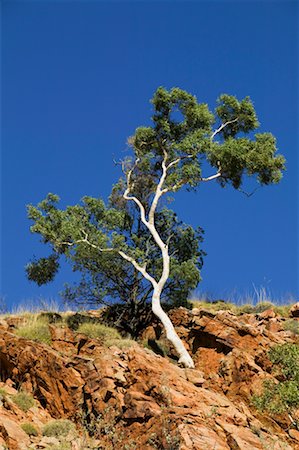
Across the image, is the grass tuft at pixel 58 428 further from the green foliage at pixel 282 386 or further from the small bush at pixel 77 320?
the small bush at pixel 77 320

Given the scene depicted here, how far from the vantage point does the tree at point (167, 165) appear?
2539 cm

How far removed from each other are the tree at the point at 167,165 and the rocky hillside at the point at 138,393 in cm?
508

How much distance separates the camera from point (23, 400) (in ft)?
52.1

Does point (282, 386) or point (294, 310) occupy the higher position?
point (294, 310)

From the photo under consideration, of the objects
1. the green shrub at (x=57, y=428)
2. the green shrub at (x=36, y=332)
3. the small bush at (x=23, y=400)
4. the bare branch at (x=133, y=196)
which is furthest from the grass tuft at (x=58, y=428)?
the bare branch at (x=133, y=196)

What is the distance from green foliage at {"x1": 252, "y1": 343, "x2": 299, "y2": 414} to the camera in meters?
15.2

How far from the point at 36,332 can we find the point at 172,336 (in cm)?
481

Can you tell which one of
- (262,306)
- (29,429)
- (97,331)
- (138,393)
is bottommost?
(29,429)

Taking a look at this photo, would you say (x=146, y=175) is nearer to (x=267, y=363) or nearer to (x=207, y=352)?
(x=207, y=352)

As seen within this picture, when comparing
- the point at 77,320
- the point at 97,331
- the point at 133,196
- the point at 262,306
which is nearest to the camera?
the point at 97,331

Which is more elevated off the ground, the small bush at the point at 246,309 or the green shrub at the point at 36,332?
the small bush at the point at 246,309

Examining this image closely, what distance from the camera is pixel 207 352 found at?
67.6 ft

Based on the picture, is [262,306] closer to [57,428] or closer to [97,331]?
[97,331]

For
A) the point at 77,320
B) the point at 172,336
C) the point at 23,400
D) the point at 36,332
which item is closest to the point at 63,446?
the point at 23,400
